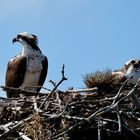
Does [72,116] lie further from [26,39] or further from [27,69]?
[26,39]

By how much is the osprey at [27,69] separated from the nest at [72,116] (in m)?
2.54

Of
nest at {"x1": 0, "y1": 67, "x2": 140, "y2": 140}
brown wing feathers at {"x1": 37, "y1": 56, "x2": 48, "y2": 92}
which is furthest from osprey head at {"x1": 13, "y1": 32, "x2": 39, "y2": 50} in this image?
nest at {"x1": 0, "y1": 67, "x2": 140, "y2": 140}

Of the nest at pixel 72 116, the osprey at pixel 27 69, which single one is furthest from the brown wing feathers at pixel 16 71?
the nest at pixel 72 116

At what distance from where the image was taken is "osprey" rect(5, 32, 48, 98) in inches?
485

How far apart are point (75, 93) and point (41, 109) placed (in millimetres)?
679

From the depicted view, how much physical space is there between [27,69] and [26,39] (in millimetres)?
897

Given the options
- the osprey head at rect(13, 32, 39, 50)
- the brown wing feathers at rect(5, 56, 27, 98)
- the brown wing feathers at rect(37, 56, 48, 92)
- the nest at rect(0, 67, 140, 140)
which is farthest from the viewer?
the osprey head at rect(13, 32, 39, 50)

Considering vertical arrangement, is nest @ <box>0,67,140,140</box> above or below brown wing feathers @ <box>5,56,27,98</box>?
below

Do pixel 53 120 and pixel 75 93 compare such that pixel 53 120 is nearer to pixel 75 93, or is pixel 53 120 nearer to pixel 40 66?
pixel 75 93

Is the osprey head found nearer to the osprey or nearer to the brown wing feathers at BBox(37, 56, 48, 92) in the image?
the osprey

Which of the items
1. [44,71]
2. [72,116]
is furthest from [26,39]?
[72,116]

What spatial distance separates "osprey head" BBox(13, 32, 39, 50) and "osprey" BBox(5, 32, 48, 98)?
104mm

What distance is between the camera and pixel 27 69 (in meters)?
12.3

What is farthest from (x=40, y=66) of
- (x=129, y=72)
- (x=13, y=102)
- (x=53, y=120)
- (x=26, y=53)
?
(x=53, y=120)
